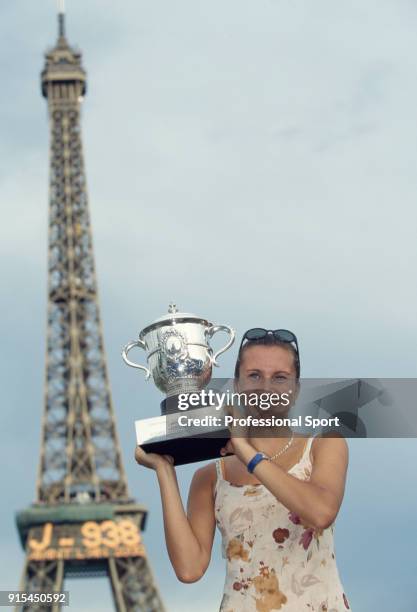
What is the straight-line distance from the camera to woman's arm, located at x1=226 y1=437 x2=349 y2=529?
388 centimetres

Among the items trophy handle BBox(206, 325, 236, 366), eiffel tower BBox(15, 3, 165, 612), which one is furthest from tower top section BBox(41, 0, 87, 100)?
trophy handle BBox(206, 325, 236, 366)

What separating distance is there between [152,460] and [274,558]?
553mm

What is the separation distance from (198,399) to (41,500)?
42536 mm

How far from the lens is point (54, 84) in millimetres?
53562

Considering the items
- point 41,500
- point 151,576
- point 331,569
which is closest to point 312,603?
point 331,569

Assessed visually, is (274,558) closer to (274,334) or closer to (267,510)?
(267,510)

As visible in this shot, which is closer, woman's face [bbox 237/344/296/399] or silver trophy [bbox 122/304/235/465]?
woman's face [bbox 237/344/296/399]

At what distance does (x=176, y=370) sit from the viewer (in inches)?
187

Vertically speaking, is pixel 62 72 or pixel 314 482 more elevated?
pixel 62 72

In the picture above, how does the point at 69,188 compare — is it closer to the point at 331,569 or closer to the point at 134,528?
the point at 134,528

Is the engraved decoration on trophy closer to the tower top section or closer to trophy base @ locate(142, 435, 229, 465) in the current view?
trophy base @ locate(142, 435, 229, 465)

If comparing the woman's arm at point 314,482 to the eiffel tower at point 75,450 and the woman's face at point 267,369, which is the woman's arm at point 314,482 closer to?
the woman's face at point 267,369

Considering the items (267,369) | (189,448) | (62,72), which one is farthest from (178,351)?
(62,72)

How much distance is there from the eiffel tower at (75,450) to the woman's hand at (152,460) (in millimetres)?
37247
